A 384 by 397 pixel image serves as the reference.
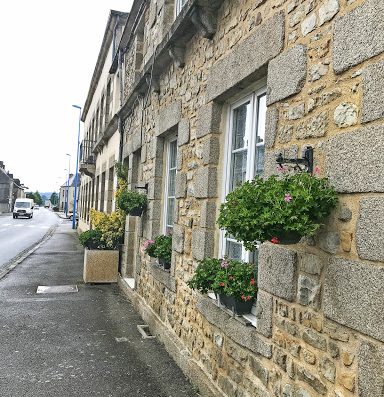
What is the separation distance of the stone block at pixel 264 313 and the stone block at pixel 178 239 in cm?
193

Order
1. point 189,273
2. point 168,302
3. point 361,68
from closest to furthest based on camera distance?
1. point 361,68
2. point 189,273
3. point 168,302

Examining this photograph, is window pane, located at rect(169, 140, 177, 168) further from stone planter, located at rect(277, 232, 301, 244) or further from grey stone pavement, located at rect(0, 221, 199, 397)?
stone planter, located at rect(277, 232, 301, 244)

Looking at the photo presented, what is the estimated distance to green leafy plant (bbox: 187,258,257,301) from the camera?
330cm

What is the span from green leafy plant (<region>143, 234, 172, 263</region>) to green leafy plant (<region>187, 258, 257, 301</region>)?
1.93 m

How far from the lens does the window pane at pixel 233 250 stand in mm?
3847

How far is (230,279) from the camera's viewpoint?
3.36 m

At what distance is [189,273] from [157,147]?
2477 mm

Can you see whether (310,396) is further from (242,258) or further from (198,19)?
(198,19)

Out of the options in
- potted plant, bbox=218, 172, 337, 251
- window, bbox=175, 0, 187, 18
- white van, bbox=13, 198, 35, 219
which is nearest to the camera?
potted plant, bbox=218, 172, 337, 251

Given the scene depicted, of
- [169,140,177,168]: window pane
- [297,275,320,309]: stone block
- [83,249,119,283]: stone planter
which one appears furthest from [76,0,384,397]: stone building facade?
[83,249,119,283]: stone planter

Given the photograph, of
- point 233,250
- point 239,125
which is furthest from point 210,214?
point 239,125

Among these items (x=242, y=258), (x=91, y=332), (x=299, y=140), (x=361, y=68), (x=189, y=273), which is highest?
(x=361, y=68)

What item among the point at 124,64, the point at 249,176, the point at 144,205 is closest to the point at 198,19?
the point at 249,176

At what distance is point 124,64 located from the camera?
1110cm
